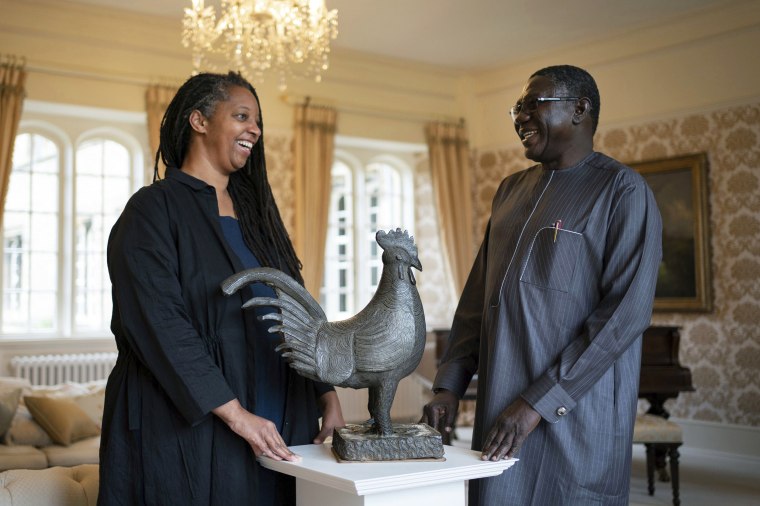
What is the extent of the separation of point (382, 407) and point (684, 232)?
22.3 ft

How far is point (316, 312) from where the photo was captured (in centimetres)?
178

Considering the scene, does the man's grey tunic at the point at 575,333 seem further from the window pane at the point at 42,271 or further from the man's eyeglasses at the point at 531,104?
the window pane at the point at 42,271

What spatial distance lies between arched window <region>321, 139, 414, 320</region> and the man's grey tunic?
289 inches

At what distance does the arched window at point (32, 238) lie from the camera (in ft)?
25.9

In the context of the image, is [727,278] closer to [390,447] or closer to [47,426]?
[47,426]

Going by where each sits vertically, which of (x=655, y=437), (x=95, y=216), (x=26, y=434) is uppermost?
(x=95, y=216)

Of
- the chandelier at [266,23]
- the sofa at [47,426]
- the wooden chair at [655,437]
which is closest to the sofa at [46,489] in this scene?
the sofa at [47,426]

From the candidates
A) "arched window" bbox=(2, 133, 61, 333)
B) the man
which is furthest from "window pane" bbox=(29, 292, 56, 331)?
the man

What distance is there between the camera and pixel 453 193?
31.3ft

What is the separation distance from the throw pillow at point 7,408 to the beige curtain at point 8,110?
2.49 meters

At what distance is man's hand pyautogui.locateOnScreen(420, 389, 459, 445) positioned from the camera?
2160 mm

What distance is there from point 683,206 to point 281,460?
22.7 ft

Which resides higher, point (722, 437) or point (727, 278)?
point (727, 278)

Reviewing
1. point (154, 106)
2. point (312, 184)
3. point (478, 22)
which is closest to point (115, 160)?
point (154, 106)
